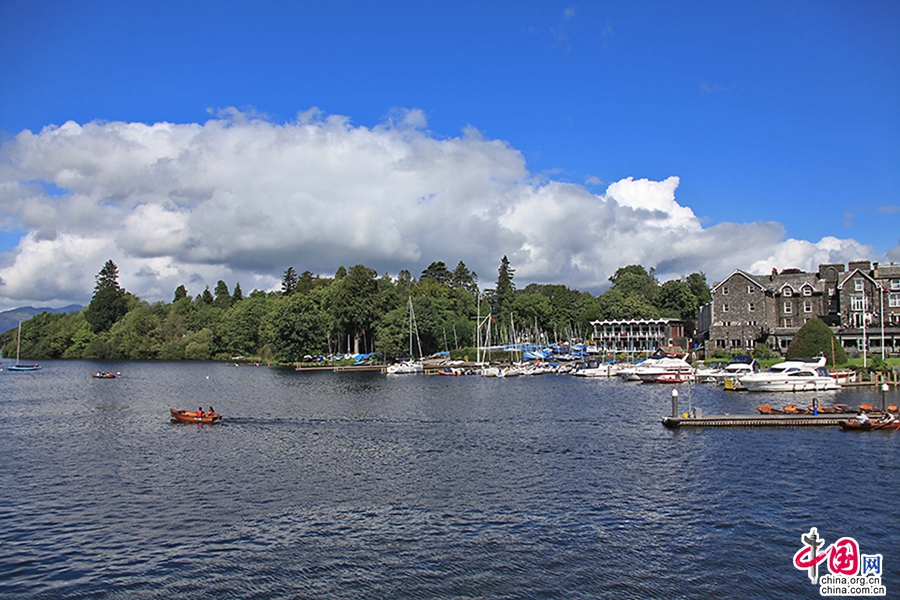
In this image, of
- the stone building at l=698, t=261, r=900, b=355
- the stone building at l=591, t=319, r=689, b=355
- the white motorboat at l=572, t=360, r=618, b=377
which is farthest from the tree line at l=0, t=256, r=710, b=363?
the stone building at l=698, t=261, r=900, b=355

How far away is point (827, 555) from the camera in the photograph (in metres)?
21.9

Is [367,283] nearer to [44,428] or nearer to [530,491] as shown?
[44,428]

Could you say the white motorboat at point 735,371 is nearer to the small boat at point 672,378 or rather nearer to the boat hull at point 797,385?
the small boat at point 672,378

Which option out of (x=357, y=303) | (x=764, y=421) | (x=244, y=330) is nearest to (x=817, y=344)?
(x=764, y=421)

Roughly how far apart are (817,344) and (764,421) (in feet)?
154

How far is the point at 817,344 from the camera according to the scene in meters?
84.5

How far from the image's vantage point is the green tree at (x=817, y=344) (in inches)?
3310

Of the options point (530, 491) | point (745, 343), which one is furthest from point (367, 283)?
point (530, 491)

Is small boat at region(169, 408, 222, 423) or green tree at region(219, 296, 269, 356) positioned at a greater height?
green tree at region(219, 296, 269, 356)

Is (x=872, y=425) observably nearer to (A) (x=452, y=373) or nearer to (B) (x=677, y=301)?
(A) (x=452, y=373)

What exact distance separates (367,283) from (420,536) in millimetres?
128121

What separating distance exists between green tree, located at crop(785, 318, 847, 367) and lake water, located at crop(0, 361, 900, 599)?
4625 cm
